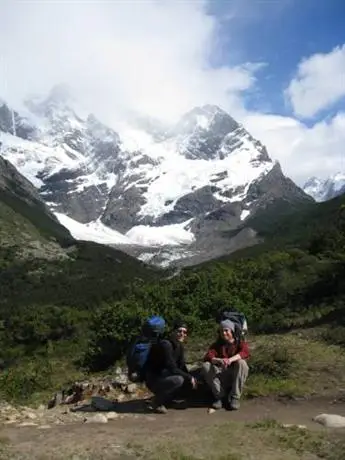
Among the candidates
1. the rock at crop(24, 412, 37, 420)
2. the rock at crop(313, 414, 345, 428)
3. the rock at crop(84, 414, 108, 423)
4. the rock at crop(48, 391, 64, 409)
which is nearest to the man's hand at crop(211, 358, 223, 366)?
the rock at crop(313, 414, 345, 428)

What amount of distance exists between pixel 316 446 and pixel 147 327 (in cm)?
493

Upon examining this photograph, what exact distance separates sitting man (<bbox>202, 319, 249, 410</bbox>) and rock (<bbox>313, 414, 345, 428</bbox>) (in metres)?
1.96

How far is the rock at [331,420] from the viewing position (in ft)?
41.5

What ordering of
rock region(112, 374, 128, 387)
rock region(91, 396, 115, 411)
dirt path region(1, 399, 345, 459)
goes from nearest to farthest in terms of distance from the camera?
dirt path region(1, 399, 345, 459), rock region(91, 396, 115, 411), rock region(112, 374, 128, 387)

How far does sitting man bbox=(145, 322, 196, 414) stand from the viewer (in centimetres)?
1442

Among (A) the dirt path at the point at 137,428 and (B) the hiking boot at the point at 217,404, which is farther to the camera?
(B) the hiking boot at the point at 217,404

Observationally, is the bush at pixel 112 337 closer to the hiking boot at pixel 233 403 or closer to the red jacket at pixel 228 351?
the red jacket at pixel 228 351

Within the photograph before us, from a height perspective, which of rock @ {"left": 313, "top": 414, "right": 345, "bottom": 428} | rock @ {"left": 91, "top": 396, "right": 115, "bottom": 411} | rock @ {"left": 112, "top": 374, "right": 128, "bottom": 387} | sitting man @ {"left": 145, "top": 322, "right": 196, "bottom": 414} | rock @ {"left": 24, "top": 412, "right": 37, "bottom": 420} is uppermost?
sitting man @ {"left": 145, "top": 322, "right": 196, "bottom": 414}

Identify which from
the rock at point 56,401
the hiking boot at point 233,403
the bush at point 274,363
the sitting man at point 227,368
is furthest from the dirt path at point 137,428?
the rock at point 56,401

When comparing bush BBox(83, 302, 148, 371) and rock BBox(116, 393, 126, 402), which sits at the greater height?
bush BBox(83, 302, 148, 371)

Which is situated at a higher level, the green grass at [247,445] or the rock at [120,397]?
the rock at [120,397]

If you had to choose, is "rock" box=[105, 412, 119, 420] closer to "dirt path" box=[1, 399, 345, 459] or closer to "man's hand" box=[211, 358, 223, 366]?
"dirt path" box=[1, 399, 345, 459]

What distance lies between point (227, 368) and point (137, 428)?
9.20ft

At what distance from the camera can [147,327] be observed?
1452 centimetres
